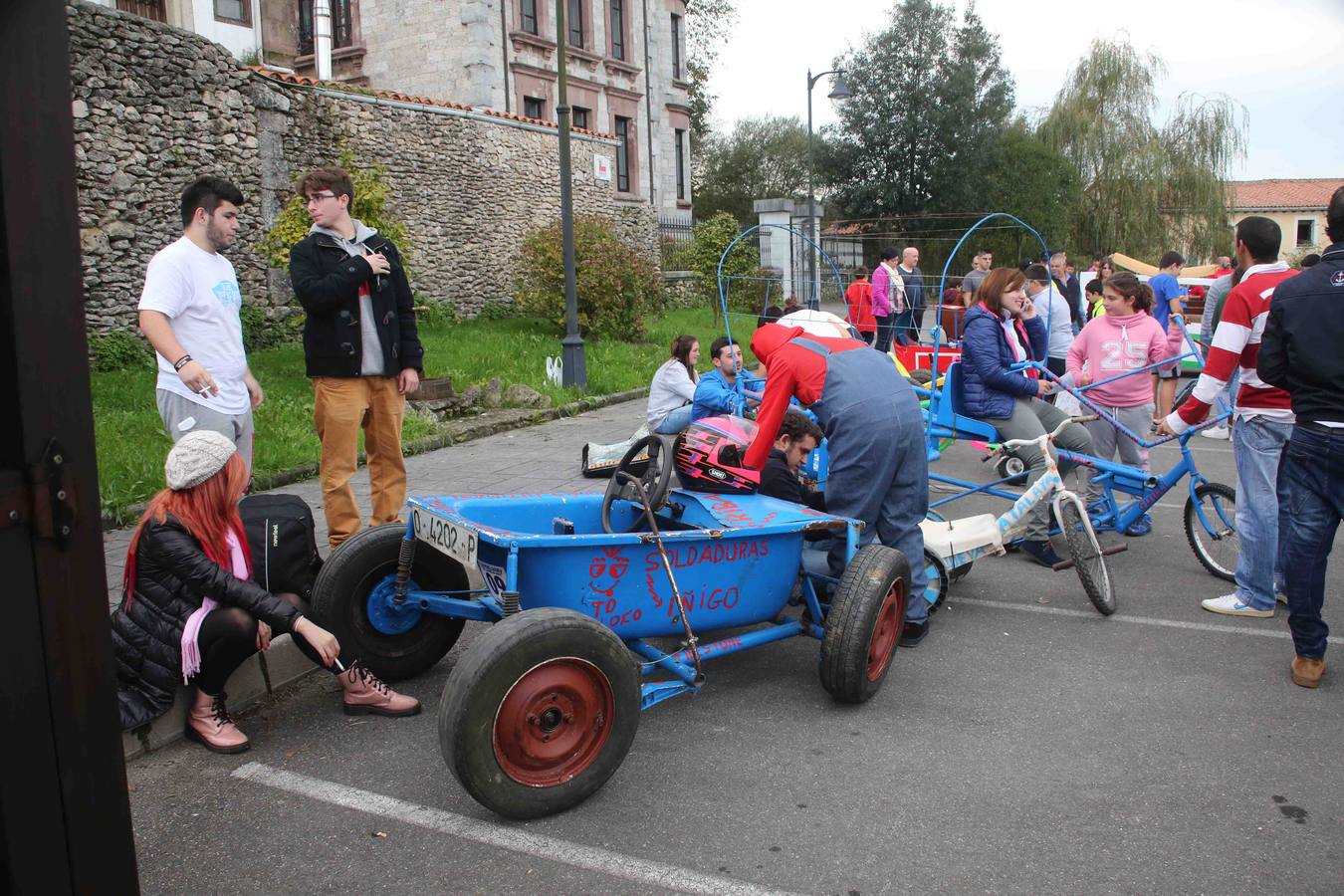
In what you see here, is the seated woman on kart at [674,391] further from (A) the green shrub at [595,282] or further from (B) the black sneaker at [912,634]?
Result: (A) the green shrub at [595,282]

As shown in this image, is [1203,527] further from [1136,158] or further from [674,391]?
[1136,158]

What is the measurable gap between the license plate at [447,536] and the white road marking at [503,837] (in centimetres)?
→ 84

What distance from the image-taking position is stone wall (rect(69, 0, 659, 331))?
12.6 metres

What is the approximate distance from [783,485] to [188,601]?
262 cm

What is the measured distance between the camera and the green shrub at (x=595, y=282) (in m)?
16.4

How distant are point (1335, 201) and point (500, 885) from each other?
154 inches

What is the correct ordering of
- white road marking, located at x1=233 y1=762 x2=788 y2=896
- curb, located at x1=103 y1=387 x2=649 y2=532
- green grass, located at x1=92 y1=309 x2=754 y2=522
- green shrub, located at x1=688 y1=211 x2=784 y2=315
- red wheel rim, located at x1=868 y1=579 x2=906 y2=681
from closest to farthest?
white road marking, located at x1=233 y1=762 x2=788 y2=896 < red wheel rim, located at x1=868 y1=579 x2=906 y2=681 < curb, located at x1=103 y1=387 x2=649 y2=532 < green grass, located at x1=92 y1=309 x2=754 y2=522 < green shrub, located at x1=688 y1=211 x2=784 y2=315

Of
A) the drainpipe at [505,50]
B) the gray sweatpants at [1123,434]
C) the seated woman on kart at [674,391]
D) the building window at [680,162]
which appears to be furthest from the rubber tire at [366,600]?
the building window at [680,162]

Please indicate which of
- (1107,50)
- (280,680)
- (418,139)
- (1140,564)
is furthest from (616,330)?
(1107,50)

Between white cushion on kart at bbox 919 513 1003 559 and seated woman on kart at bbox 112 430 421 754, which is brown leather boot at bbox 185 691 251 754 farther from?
white cushion on kart at bbox 919 513 1003 559

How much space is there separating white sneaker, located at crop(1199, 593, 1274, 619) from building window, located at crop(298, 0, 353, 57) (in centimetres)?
2704

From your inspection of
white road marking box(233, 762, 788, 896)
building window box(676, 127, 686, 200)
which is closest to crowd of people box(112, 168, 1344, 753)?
white road marking box(233, 762, 788, 896)

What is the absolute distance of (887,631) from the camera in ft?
14.4

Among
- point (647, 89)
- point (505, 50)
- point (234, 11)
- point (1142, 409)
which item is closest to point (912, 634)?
point (1142, 409)
